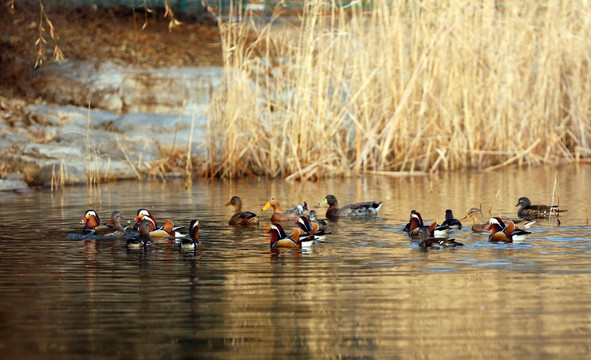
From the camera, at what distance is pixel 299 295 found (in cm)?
852

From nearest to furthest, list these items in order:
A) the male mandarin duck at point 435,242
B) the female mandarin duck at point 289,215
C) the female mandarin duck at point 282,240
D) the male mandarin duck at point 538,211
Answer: the male mandarin duck at point 435,242 < the female mandarin duck at point 282,240 < the male mandarin duck at point 538,211 < the female mandarin duck at point 289,215

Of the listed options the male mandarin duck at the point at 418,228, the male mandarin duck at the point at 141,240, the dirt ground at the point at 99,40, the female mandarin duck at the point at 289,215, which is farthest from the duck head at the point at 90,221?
the dirt ground at the point at 99,40

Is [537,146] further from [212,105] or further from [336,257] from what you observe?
[336,257]

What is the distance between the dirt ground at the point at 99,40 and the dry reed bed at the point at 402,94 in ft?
26.3

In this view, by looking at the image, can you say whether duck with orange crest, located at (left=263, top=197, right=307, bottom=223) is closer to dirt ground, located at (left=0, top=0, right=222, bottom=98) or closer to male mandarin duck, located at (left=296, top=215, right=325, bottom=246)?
male mandarin duck, located at (left=296, top=215, right=325, bottom=246)

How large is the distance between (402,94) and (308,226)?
308 inches

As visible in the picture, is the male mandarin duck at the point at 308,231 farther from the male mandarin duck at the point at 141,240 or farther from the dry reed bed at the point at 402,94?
the dry reed bed at the point at 402,94

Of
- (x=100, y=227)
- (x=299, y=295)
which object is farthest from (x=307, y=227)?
(x=299, y=295)

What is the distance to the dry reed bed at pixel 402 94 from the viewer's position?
1953cm

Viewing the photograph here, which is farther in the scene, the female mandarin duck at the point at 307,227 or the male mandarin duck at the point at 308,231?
the female mandarin duck at the point at 307,227

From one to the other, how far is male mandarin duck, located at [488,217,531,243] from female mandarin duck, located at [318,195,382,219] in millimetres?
2770

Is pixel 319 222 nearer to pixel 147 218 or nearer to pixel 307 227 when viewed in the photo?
pixel 307 227

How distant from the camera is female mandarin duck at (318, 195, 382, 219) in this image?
1409 cm

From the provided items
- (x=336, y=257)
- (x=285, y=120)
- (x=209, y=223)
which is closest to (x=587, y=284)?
(x=336, y=257)
